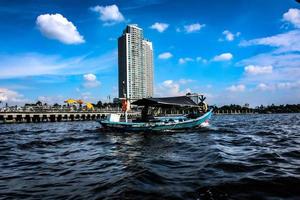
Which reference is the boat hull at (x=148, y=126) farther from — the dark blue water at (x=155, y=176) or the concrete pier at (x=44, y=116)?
the concrete pier at (x=44, y=116)

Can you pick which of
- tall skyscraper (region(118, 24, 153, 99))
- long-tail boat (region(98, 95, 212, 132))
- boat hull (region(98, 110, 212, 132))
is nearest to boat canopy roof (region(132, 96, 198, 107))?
long-tail boat (region(98, 95, 212, 132))

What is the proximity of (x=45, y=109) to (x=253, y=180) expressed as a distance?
71.3m

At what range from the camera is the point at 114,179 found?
9859 mm

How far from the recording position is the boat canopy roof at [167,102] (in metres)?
29.1

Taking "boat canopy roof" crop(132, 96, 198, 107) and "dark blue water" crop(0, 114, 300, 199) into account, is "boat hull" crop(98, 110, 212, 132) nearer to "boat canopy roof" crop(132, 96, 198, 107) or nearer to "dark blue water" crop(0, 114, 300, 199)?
"boat canopy roof" crop(132, 96, 198, 107)

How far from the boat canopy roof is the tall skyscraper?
93249mm

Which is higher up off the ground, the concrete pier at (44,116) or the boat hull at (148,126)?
the concrete pier at (44,116)

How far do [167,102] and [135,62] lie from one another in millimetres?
106494

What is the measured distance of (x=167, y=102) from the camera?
99.1 ft

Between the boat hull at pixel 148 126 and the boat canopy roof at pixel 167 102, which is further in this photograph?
the boat canopy roof at pixel 167 102

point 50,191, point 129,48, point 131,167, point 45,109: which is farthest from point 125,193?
point 129,48

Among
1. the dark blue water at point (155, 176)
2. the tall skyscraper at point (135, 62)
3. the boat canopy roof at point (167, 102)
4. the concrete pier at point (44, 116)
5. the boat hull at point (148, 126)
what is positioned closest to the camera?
the dark blue water at point (155, 176)

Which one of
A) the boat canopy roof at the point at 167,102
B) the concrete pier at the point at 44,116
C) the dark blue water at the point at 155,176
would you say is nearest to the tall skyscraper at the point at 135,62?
the concrete pier at the point at 44,116

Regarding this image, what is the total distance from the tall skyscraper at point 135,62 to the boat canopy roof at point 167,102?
93249 mm
